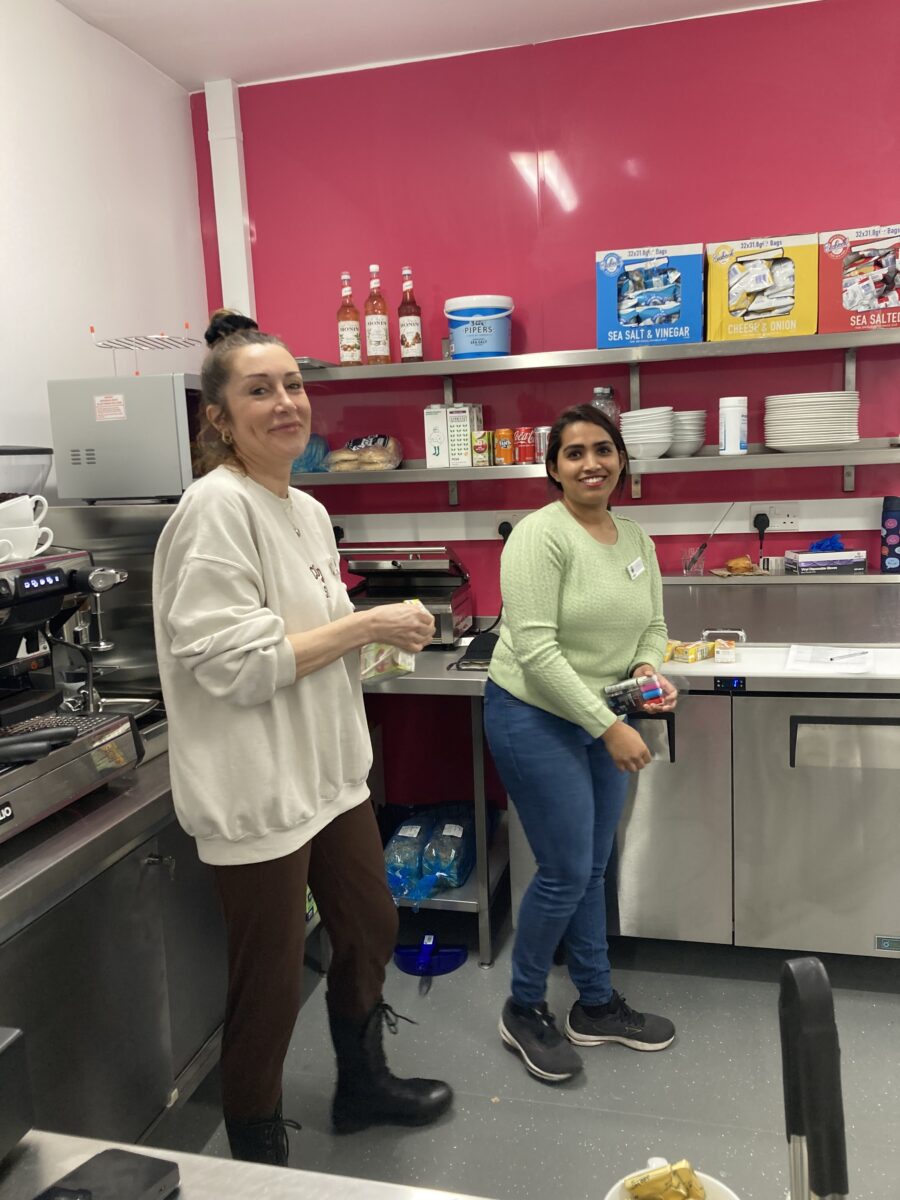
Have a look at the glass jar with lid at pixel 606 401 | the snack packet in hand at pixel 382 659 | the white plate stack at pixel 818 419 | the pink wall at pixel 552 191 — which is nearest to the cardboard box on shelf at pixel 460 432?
the pink wall at pixel 552 191

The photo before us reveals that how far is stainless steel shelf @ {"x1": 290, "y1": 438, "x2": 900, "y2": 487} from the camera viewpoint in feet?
8.29

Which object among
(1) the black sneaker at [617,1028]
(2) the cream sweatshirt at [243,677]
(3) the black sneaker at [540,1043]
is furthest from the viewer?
(1) the black sneaker at [617,1028]

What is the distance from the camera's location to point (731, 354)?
253 centimetres

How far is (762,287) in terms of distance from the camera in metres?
2.48

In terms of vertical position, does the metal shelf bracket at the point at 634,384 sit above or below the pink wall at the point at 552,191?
below

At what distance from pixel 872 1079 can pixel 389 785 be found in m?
1.77

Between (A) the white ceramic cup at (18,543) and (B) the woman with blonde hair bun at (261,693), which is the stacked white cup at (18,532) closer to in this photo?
(A) the white ceramic cup at (18,543)

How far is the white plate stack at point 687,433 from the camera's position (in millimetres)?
2678

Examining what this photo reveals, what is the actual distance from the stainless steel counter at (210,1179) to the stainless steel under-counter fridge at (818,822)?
1704 millimetres

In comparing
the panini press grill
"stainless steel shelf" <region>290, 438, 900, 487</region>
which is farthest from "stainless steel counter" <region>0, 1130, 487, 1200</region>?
"stainless steel shelf" <region>290, 438, 900, 487</region>

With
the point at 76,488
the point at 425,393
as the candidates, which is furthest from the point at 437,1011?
the point at 425,393

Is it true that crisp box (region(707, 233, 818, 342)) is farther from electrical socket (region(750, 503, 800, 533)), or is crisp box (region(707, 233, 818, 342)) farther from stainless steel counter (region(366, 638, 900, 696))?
stainless steel counter (region(366, 638, 900, 696))

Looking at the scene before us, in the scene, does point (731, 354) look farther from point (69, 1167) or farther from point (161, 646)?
point (69, 1167)

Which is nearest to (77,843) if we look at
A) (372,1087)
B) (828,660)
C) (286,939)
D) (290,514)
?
(286,939)
